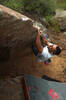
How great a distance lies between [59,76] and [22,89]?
1.52m

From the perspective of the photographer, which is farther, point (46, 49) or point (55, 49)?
point (46, 49)

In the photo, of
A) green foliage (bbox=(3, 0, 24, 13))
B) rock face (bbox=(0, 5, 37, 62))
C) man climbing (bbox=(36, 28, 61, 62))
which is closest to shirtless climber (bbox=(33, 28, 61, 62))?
man climbing (bbox=(36, 28, 61, 62))

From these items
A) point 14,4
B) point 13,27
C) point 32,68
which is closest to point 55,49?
point 13,27

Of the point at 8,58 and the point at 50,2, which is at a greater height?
the point at 50,2

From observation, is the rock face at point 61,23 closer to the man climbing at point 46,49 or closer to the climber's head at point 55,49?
the man climbing at point 46,49

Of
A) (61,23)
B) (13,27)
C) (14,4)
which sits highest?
(14,4)

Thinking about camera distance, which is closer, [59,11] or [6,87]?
[6,87]

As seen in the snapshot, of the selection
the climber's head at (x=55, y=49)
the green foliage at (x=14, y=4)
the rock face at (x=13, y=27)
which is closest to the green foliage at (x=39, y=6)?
the green foliage at (x=14, y=4)

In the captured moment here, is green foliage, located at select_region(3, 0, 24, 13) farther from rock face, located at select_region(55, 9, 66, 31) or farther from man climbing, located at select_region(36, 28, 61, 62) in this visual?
man climbing, located at select_region(36, 28, 61, 62)

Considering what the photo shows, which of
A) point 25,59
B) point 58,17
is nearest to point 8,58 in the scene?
point 25,59

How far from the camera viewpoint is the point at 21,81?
3.46m

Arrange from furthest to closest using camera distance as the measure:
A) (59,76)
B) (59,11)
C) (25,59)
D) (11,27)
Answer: (59,11)
(59,76)
(25,59)
(11,27)

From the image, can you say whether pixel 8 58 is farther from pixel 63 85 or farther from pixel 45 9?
pixel 45 9

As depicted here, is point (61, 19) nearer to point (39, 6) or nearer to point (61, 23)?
point (61, 23)
